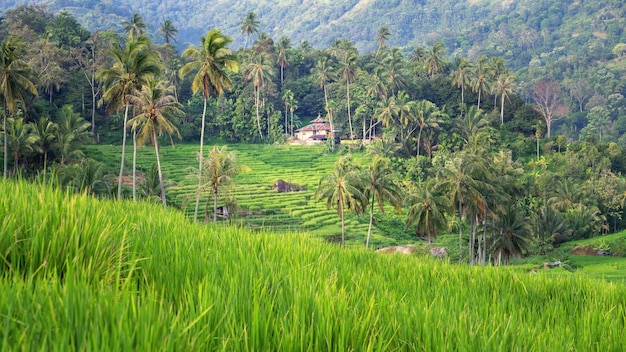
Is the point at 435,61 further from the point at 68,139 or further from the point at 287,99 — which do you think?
the point at 68,139

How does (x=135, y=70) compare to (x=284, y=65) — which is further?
(x=284, y=65)

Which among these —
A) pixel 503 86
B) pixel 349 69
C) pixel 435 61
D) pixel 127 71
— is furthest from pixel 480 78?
pixel 127 71

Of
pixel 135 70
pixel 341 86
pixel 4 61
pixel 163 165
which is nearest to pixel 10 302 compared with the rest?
pixel 135 70

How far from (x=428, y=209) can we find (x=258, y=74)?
58.2 meters

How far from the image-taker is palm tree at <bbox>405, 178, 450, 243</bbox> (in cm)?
A: 4253

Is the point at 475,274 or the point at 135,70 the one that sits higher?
the point at 135,70

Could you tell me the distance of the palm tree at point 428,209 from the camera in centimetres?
4253

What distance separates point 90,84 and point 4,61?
41898 millimetres

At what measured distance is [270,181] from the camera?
67.0m

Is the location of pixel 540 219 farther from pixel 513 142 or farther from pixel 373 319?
pixel 373 319

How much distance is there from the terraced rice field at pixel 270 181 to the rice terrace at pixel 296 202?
1.49 feet

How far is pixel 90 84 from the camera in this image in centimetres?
7581

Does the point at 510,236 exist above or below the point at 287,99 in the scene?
below

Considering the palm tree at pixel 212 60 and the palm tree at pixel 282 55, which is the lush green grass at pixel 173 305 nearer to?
the palm tree at pixel 212 60
